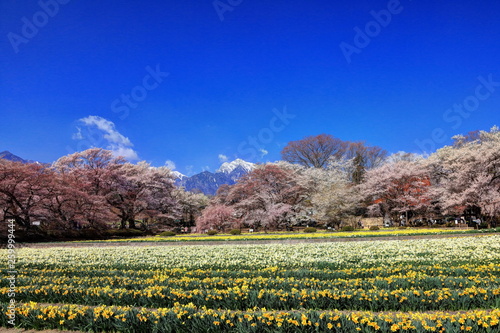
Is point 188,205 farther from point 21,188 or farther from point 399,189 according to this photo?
point 399,189

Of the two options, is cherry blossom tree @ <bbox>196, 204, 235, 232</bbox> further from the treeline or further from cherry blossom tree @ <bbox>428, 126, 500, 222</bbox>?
cherry blossom tree @ <bbox>428, 126, 500, 222</bbox>

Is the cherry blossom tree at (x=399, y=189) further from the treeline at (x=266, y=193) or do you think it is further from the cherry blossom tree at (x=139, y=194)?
the cherry blossom tree at (x=139, y=194)

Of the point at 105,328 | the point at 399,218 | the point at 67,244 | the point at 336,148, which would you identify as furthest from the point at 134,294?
the point at 336,148

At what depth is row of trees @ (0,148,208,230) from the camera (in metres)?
27.6

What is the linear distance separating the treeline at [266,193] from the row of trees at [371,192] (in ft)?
0.38

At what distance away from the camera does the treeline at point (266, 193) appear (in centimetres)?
2869

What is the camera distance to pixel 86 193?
3169 cm

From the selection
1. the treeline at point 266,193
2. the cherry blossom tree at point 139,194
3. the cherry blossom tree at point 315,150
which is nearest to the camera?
the treeline at point 266,193

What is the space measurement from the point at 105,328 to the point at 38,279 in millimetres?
5204

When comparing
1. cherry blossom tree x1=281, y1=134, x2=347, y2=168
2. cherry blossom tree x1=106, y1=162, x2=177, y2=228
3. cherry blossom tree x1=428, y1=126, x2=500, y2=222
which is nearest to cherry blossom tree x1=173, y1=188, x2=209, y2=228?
cherry blossom tree x1=106, y1=162, x2=177, y2=228

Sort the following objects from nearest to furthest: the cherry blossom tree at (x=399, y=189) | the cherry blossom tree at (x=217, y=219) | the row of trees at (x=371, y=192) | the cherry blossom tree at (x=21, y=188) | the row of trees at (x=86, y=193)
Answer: the cherry blossom tree at (x=21, y=188), the row of trees at (x=86, y=193), the row of trees at (x=371, y=192), the cherry blossom tree at (x=399, y=189), the cherry blossom tree at (x=217, y=219)

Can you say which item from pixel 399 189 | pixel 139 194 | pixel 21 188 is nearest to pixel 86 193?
pixel 21 188

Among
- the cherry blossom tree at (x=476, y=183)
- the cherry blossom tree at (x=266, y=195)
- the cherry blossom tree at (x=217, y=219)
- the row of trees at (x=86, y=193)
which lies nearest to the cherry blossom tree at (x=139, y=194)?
the row of trees at (x=86, y=193)

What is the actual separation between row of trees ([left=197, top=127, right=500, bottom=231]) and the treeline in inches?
4.6
